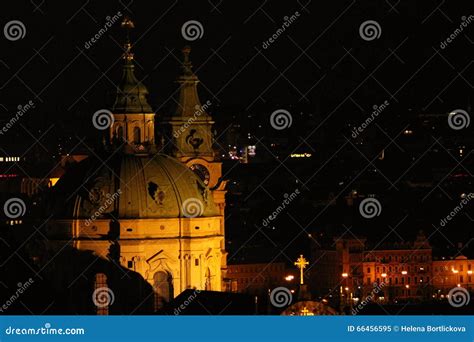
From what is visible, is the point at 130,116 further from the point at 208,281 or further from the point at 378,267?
the point at 378,267

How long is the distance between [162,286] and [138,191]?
2.72 metres

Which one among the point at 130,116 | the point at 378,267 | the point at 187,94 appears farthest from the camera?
the point at 378,267

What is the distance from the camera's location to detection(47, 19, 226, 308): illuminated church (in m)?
72.6

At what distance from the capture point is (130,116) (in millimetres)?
74125

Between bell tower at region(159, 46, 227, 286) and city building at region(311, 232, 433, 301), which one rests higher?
city building at region(311, 232, 433, 301)

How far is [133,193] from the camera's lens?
73062mm

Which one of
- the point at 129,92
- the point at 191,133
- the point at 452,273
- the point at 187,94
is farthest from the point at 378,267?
the point at 129,92

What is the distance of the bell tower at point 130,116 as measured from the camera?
74.1 m

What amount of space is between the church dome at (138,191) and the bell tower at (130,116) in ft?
2.34

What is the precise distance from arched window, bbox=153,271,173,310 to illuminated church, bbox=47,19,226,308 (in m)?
0.03

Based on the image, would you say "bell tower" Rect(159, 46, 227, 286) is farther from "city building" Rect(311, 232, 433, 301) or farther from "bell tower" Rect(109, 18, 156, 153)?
"city building" Rect(311, 232, 433, 301)

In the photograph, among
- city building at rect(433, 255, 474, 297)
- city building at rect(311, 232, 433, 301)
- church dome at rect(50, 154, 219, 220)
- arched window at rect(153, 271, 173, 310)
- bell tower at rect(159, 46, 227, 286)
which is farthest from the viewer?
city building at rect(433, 255, 474, 297)

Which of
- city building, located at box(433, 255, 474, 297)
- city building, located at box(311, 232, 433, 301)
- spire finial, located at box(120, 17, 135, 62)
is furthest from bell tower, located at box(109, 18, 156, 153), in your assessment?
city building, located at box(433, 255, 474, 297)

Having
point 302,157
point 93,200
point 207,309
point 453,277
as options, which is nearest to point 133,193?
point 93,200
